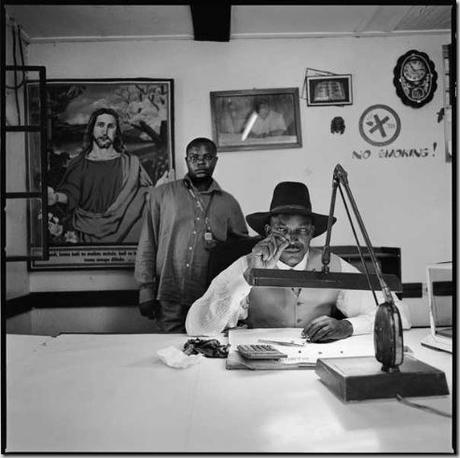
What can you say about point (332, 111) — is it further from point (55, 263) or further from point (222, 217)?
point (55, 263)

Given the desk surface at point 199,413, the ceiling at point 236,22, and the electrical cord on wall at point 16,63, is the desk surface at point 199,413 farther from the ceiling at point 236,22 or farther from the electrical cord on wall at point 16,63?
the ceiling at point 236,22

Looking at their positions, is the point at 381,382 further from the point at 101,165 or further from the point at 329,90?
the point at 101,165

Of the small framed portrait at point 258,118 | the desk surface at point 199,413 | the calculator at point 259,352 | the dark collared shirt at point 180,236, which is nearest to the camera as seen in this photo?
the desk surface at point 199,413

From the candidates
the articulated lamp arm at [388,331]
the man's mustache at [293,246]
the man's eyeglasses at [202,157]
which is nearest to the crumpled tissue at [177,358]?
the articulated lamp arm at [388,331]

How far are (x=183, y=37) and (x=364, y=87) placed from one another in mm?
1011

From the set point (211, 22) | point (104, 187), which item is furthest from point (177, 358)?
point (211, 22)

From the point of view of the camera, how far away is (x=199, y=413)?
1146 millimetres

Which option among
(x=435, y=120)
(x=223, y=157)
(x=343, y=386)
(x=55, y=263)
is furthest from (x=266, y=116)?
(x=343, y=386)

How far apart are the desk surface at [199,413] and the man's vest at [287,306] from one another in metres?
0.70

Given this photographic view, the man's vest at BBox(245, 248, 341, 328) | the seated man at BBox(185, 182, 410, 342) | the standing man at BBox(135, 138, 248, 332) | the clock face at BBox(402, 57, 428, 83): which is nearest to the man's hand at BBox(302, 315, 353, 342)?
the seated man at BBox(185, 182, 410, 342)

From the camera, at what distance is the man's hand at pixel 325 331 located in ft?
5.55

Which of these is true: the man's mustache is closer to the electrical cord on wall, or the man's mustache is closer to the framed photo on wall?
the framed photo on wall

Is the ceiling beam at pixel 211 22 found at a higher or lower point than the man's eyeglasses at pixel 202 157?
higher

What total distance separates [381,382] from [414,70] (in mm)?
1825
